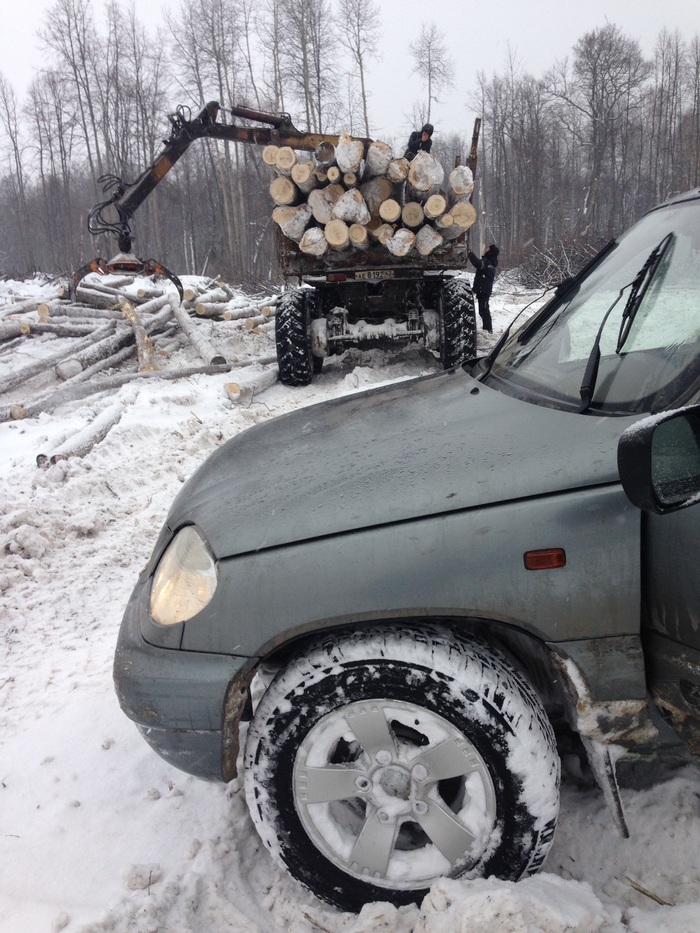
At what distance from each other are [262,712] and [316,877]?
0.51m

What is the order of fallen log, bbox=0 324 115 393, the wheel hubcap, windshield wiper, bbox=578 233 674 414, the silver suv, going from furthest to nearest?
1. fallen log, bbox=0 324 115 393
2. windshield wiper, bbox=578 233 674 414
3. the wheel hubcap
4. the silver suv

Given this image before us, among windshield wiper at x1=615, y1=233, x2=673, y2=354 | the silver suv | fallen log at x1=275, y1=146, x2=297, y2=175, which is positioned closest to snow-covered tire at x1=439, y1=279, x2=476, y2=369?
fallen log at x1=275, y1=146, x2=297, y2=175

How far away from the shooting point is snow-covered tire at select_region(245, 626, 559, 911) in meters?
1.66

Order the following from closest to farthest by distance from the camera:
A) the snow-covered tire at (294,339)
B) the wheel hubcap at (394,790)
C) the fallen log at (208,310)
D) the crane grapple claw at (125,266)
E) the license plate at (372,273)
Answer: the wheel hubcap at (394,790)
the license plate at (372,273)
the snow-covered tire at (294,339)
the crane grapple claw at (125,266)
the fallen log at (208,310)

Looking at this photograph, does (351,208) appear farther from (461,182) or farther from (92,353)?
(92,353)

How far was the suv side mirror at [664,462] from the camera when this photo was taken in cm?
135

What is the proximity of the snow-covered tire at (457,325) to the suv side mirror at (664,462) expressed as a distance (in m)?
7.36

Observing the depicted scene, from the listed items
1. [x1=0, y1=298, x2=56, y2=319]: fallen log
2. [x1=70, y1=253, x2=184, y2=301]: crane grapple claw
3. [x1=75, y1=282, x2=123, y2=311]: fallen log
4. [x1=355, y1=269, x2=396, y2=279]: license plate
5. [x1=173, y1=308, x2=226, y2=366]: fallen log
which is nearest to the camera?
[x1=355, y1=269, x2=396, y2=279]: license plate

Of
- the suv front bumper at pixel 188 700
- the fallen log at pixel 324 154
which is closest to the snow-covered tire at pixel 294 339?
the fallen log at pixel 324 154

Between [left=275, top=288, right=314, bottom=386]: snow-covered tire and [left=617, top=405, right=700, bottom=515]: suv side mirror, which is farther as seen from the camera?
[left=275, top=288, right=314, bottom=386]: snow-covered tire

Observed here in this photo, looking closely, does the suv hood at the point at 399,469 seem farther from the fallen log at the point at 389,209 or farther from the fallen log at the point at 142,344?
the fallen log at the point at 142,344

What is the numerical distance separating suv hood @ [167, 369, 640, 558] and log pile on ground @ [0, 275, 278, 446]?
552cm

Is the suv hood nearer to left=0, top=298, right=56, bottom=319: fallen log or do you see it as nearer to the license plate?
the license plate

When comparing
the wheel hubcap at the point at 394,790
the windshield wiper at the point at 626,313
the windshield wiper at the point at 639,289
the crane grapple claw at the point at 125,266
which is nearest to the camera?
the wheel hubcap at the point at 394,790
